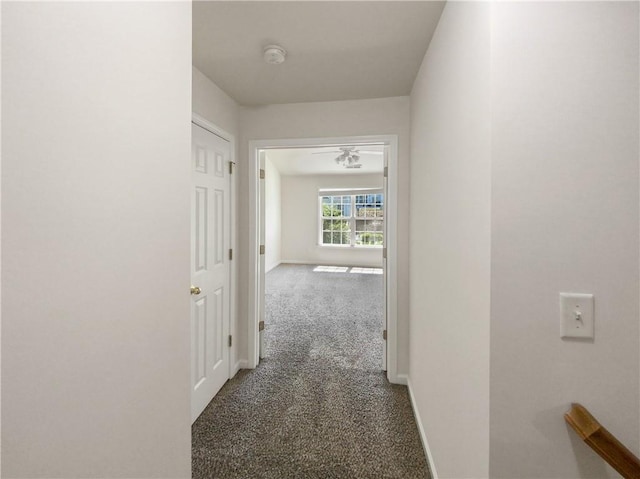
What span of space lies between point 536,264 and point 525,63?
56 cm

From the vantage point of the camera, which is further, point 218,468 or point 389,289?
point 389,289

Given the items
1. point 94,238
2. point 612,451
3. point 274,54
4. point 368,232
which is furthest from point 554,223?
point 368,232

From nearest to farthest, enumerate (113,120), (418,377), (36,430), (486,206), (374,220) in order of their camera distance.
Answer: (36,430)
(113,120)
(486,206)
(418,377)
(374,220)

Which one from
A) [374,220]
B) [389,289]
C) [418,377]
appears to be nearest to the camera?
[418,377]

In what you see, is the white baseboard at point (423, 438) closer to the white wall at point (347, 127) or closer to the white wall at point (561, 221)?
the white wall at point (347, 127)

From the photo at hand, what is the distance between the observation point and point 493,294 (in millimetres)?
919

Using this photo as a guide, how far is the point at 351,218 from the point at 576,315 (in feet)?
23.2

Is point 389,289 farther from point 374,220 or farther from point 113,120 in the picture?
point 374,220

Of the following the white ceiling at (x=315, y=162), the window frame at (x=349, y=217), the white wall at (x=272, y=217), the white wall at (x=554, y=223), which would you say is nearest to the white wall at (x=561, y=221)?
the white wall at (x=554, y=223)

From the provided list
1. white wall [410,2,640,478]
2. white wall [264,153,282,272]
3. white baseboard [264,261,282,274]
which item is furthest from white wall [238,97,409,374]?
white baseboard [264,261,282,274]

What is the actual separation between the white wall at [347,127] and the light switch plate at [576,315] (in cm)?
159

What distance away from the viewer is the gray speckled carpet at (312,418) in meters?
1.71

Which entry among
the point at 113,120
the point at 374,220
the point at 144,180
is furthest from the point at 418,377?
the point at 374,220

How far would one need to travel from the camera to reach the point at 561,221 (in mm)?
876
